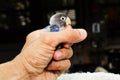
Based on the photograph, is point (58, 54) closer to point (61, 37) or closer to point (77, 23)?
point (61, 37)

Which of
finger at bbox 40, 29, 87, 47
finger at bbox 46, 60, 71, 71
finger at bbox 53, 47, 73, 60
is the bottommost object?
finger at bbox 46, 60, 71, 71

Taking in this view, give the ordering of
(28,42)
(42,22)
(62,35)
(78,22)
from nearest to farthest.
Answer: (62,35), (28,42), (78,22), (42,22)

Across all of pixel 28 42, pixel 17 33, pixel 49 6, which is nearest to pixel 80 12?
pixel 49 6

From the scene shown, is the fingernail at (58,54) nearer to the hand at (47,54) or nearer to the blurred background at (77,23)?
the hand at (47,54)

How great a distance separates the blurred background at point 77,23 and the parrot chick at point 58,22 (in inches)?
68.4

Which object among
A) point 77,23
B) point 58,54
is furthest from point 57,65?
point 77,23

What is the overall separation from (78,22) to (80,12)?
0.28 ft

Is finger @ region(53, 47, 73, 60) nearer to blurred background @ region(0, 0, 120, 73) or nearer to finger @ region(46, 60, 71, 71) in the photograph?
finger @ region(46, 60, 71, 71)

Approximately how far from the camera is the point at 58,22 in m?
1.06

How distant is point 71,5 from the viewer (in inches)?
131

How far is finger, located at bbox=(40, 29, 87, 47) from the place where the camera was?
1080 mm

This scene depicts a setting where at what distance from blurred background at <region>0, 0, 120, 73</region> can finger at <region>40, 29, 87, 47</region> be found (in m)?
1.71

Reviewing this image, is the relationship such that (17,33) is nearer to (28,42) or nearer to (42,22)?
(42,22)

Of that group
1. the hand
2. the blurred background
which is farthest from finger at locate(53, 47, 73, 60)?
the blurred background
